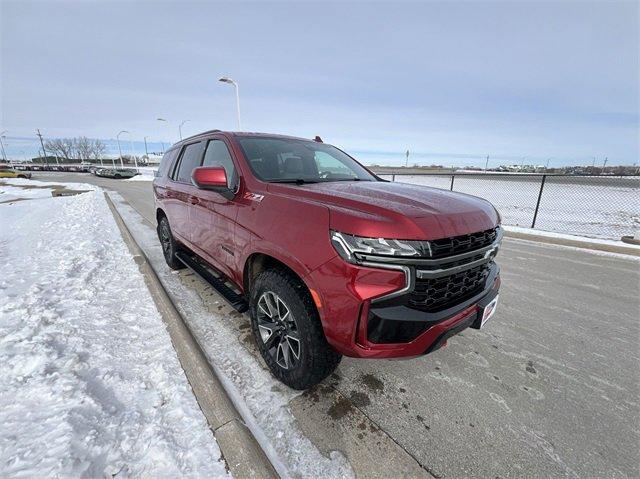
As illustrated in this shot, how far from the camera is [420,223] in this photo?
1637 mm

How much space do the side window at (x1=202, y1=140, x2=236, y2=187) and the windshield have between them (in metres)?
0.19

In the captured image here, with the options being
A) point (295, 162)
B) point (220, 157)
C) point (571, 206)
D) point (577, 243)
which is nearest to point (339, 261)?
point (295, 162)

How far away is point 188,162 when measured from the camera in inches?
151

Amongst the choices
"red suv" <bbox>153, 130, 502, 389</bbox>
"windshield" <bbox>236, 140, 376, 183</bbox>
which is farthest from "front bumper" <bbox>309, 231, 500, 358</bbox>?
"windshield" <bbox>236, 140, 376, 183</bbox>

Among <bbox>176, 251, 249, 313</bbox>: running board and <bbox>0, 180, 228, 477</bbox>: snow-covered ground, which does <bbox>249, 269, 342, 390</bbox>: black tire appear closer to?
<bbox>176, 251, 249, 313</bbox>: running board

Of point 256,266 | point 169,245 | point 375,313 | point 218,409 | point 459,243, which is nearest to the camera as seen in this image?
point 375,313

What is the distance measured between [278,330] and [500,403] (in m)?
1.66

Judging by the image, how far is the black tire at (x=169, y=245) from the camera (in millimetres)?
4355

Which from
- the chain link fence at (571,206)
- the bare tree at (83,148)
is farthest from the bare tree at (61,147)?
the chain link fence at (571,206)

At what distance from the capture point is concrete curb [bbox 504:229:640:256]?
6.07 metres

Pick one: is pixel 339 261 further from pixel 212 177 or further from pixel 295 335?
pixel 212 177

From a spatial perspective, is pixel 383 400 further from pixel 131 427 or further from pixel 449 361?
pixel 131 427


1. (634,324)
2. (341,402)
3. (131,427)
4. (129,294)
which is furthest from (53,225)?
(634,324)

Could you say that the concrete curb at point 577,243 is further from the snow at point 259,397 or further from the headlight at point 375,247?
the snow at point 259,397
